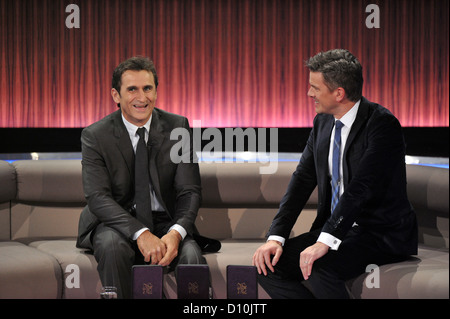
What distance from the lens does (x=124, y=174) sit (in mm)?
2189

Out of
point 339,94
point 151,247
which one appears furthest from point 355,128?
point 151,247

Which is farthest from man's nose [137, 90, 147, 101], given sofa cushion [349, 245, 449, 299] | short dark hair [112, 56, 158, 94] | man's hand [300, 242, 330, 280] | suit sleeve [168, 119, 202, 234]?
sofa cushion [349, 245, 449, 299]

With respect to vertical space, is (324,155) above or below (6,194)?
above

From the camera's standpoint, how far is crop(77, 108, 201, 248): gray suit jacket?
2.14 meters

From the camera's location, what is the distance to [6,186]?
2.53 meters

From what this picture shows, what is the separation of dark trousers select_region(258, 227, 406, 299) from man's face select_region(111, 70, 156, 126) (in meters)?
0.85

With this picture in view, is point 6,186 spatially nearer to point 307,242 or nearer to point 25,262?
point 25,262

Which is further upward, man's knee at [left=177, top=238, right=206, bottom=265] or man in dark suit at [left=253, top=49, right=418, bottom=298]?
man in dark suit at [left=253, top=49, right=418, bottom=298]

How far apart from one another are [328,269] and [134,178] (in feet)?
3.00

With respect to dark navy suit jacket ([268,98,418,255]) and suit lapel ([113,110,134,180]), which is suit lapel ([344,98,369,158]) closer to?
dark navy suit jacket ([268,98,418,255])

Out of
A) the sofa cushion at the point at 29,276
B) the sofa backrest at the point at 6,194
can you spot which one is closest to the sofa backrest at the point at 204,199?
the sofa backrest at the point at 6,194

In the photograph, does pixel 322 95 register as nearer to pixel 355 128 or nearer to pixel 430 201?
pixel 355 128

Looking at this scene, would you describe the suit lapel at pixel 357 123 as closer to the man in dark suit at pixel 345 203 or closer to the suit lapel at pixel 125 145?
the man in dark suit at pixel 345 203

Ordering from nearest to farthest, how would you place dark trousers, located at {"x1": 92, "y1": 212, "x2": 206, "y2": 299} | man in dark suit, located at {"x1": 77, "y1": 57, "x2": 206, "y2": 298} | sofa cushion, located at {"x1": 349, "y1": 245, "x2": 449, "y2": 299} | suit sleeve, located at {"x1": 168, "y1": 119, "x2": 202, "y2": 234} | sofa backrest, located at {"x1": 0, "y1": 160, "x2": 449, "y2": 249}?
sofa cushion, located at {"x1": 349, "y1": 245, "x2": 449, "y2": 299}
dark trousers, located at {"x1": 92, "y1": 212, "x2": 206, "y2": 299}
man in dark suit, located at {"x1": 77, "y1": 57, "x2": 206, "y2": 298}
suit sleeve, located at {"x1": 168, "y1": 119, "x2": 202, "y2": 234}
sofa backrest, located at {"x1": 0, "y1": 160, "x2": 449, "y2": 249}
